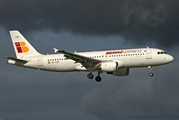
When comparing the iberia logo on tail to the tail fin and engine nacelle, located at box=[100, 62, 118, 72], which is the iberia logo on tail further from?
engine nacelle, located at box=[100, 62, 118, 72]

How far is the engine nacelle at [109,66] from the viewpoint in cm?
8303

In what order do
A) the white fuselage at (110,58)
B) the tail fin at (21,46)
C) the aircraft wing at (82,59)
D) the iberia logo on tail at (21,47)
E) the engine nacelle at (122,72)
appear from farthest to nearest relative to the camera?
the iberia logo on tail at (21,47)
the tail fin at (21,46)
the engine nacelle at (122,72)
the white fuselage at (110,58)
the aircraft wing at (82,59)

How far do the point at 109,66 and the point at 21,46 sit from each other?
59.6ft

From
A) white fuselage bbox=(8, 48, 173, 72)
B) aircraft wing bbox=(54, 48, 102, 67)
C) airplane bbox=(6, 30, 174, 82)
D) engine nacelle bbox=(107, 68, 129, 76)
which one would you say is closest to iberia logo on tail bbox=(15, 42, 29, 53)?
airplane bbox=(6, 30, 174, 82)

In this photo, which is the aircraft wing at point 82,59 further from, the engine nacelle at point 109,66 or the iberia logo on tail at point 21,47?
the iberia logo on tail at point 21,47

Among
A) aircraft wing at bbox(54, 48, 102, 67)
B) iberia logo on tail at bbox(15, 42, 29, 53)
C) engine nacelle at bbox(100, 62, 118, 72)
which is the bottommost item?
engine nacelle at bbox(100, 62, 118, 72)

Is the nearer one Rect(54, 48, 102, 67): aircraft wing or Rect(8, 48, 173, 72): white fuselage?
Rect(54, 48, 102, 67): aircraft wing

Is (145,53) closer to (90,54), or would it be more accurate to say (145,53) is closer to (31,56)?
(90,54)

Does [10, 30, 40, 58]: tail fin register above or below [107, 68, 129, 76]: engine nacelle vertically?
above

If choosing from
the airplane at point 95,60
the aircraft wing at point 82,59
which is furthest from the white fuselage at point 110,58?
the aircraft wing at point 82,59

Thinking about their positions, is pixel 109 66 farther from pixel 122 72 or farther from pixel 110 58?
pixel 122 72

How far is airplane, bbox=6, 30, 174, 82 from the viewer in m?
83.0

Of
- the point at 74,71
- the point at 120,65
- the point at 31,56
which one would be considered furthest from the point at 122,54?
the point at 31,56

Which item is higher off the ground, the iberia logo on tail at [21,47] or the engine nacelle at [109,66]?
the iberia logo on tail at [21,47]
